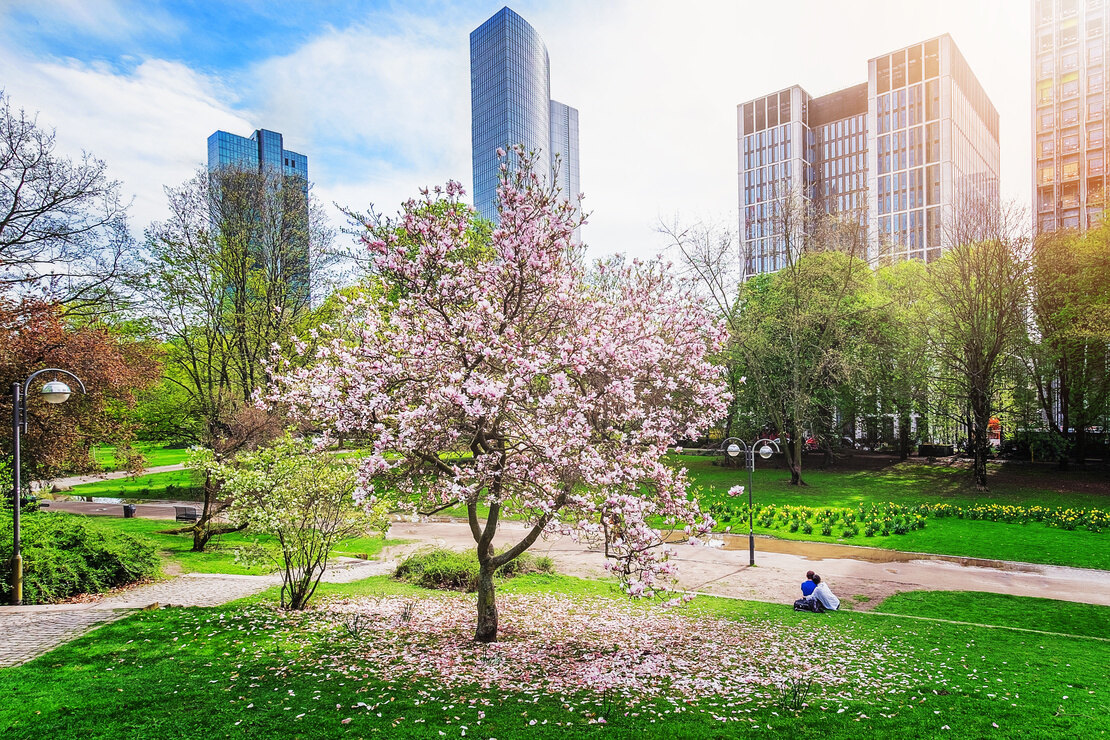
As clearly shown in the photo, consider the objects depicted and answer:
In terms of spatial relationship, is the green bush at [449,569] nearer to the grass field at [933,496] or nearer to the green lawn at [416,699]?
the green lawn at [416,699]

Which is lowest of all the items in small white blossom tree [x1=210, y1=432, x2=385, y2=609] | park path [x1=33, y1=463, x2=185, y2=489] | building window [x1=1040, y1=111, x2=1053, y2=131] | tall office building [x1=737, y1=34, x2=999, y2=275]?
park path [x1=33, y1=463, x2=185, y2=489]

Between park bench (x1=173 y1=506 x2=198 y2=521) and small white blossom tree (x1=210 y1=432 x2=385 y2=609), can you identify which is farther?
park bench (x1=173 y1=506 x2=198 y2=521)

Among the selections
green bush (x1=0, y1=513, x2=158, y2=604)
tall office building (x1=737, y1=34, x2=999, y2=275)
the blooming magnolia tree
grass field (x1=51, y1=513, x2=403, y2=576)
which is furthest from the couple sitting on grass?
tall office building (x1=737, y1=34, x2=999, y2=275)

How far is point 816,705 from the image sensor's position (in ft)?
23.5

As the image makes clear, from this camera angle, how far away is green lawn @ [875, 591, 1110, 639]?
11391 millimetres

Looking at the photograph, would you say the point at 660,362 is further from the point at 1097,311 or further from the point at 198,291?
the point at 1097,311

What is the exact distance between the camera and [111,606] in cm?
1108

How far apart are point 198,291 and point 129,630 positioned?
20272mm

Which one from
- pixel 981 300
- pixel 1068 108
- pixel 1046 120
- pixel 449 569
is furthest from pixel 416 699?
pixel 1068 108

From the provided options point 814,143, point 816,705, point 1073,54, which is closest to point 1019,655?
point 816,705

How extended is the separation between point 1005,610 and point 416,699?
1225 centimetres

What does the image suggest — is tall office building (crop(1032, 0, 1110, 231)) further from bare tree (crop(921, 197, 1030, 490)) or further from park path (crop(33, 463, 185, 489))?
park path (crop(33, 463, 185, 489))

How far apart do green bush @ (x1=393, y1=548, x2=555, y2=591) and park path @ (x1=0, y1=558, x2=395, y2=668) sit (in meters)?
1.34

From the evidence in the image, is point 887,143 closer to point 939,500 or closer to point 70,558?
point 939,500
